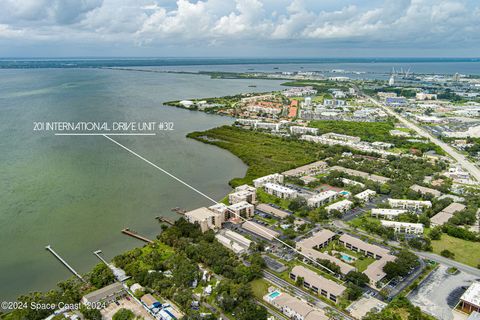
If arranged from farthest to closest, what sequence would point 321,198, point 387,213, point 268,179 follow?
1. point 268,179
2. point 321,198
3. point 387,213

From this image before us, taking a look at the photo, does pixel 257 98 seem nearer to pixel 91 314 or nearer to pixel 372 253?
pixel 372 253

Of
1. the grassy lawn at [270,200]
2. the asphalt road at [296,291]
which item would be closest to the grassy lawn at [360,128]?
the grassy lawn at [270,200]

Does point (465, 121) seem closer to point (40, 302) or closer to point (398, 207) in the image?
point (398, 207)

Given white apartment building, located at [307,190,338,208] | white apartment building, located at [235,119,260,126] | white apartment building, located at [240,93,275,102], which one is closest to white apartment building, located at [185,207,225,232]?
white apartment building, located at [307,190,338,208]

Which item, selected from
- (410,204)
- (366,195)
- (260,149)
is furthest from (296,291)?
(260,149)

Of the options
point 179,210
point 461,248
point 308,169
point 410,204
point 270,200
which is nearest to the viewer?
point 461,248

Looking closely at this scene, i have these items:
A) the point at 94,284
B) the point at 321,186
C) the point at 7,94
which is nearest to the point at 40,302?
the point at 94,284
